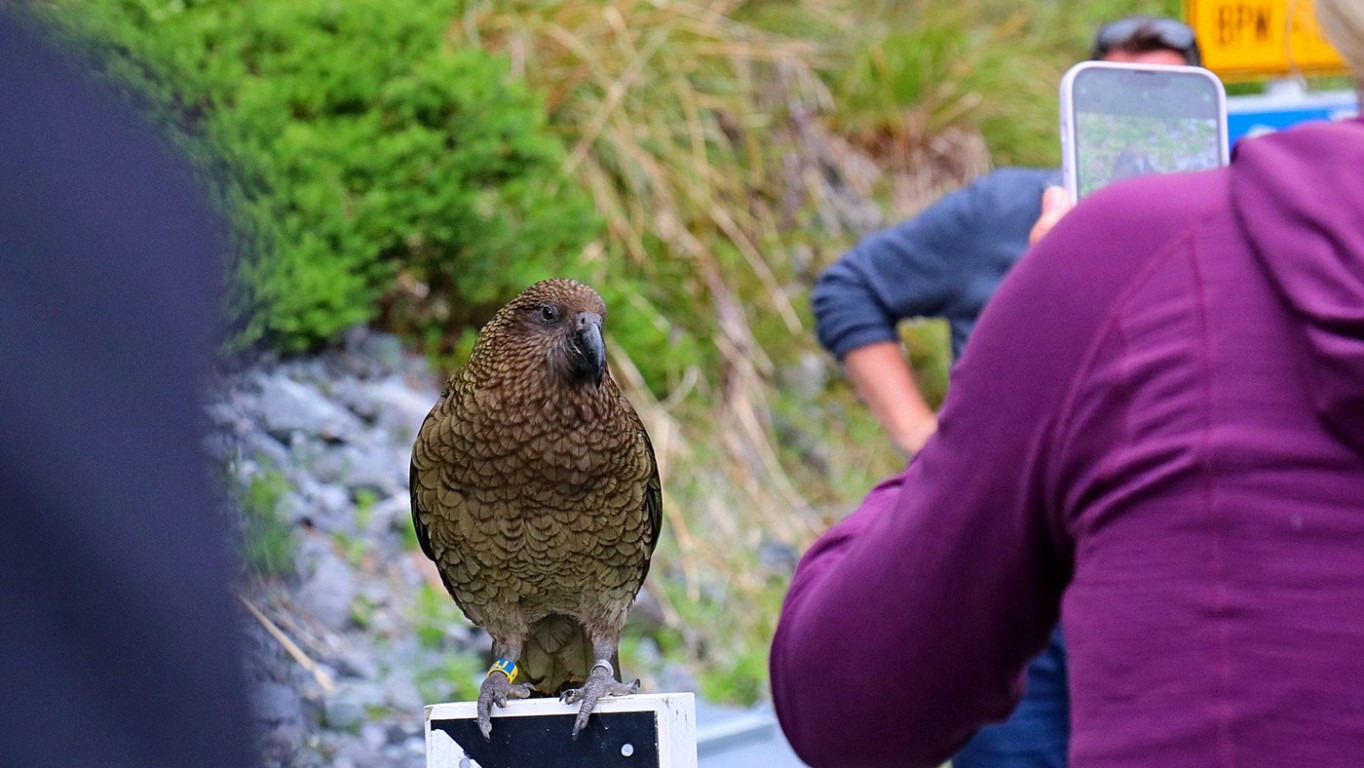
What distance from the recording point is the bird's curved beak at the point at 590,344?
233cm

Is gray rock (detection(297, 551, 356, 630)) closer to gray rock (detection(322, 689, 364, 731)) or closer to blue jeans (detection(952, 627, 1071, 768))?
gray rock (detection(322, 689, 364, 731))

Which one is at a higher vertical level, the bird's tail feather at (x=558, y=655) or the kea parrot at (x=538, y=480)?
the kea parrot at (x=538, y=480)

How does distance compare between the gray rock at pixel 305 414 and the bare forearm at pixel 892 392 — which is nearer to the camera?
the bare forearm at pixel 892 392

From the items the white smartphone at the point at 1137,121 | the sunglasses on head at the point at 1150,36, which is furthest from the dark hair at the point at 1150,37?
the white smartphone at the point at 1137,121

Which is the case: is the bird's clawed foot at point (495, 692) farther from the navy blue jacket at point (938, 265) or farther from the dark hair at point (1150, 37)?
the dark hair at point (1150, 37)

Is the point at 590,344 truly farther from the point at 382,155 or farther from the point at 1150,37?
the point at 382,155

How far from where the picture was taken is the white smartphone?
2.86 m

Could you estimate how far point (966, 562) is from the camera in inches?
50.0

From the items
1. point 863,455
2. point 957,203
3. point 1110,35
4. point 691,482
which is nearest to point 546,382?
point 957,203

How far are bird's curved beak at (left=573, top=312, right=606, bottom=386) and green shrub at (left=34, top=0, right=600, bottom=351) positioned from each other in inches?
92.0

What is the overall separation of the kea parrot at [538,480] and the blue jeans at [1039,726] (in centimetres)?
90

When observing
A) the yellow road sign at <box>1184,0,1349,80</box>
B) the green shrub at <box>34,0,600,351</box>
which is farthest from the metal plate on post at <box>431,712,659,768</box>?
the yellow road sign at <box>1184,0,1349,80</box>

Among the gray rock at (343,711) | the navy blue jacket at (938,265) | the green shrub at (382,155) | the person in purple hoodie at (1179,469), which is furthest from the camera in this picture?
the green shrub at (382,155)

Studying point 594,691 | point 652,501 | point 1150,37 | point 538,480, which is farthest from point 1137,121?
point 594,691
